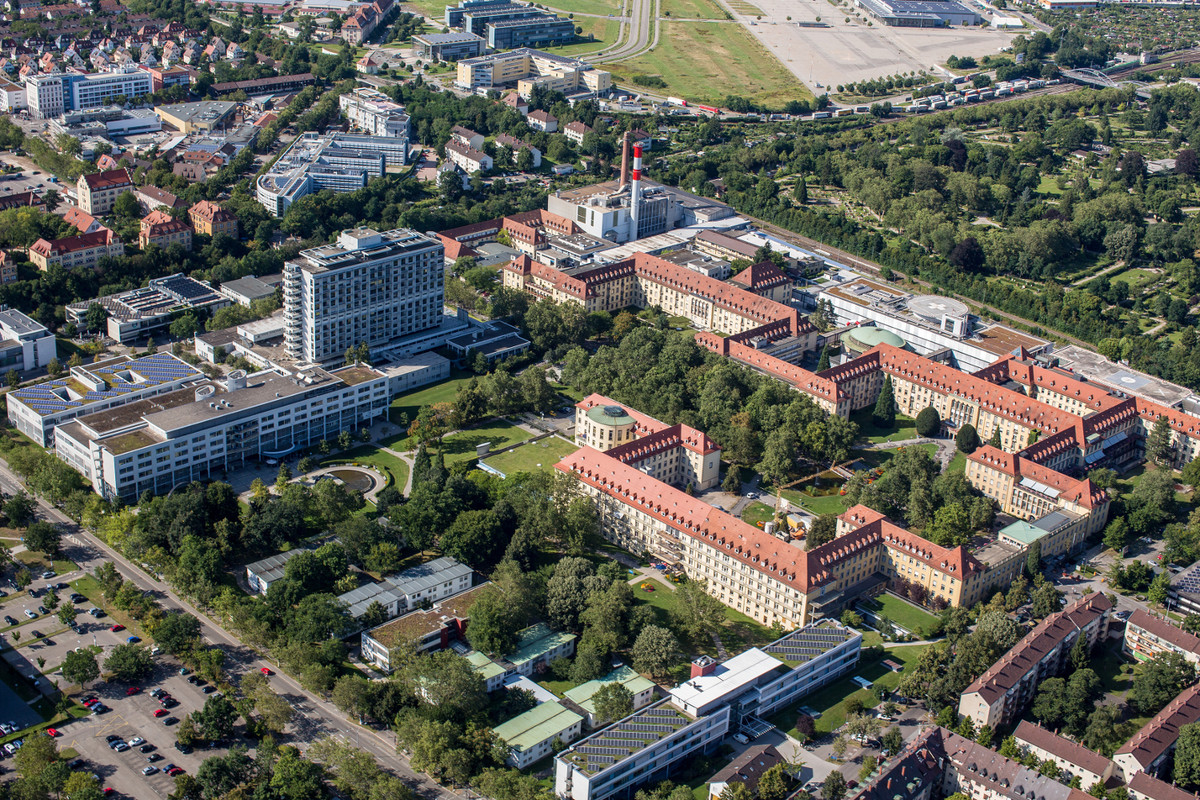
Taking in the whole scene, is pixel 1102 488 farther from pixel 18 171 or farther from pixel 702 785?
pixel 18 171

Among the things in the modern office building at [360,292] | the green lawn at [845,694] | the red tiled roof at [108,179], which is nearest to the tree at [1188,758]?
the green lawn at [845,694]

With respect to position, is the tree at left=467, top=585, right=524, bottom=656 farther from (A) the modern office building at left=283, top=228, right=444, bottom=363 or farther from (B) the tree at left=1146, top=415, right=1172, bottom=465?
(B) the tree at left=1146, top=415, right=1172, bottom=465

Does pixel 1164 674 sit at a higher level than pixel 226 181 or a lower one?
Result: lower

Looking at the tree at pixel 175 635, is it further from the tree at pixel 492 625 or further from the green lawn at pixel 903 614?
the green lawn at pixel 903 614

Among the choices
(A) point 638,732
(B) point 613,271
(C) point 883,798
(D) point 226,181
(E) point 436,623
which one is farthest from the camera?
(D) point 226,181

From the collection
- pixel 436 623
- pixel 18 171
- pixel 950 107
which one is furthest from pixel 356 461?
pixel 950 107

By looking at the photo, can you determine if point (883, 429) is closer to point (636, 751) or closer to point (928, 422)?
point (928, 422)
